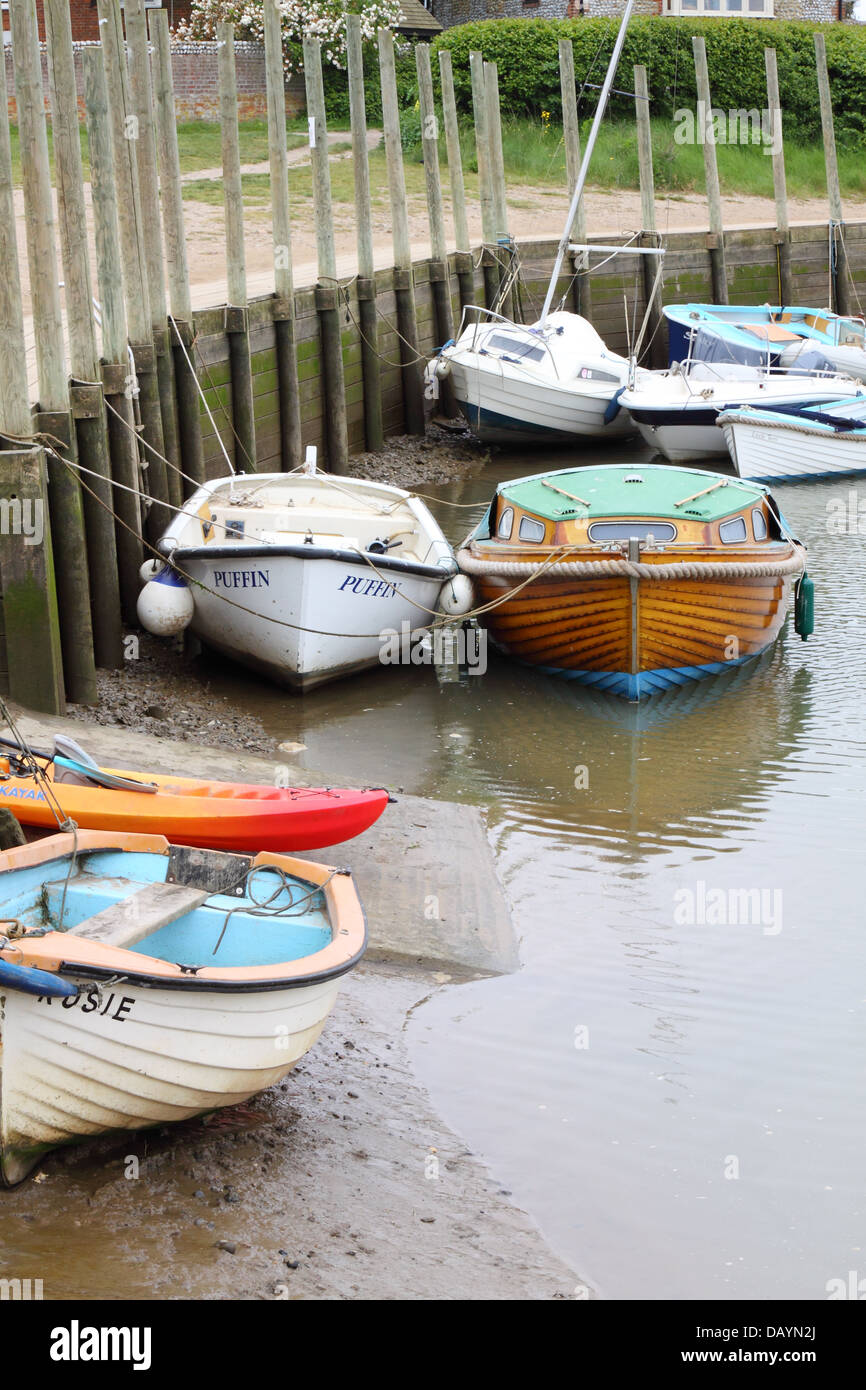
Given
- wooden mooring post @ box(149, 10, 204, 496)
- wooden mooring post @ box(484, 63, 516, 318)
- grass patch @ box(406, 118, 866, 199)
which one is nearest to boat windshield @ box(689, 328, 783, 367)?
wooden mooring post @ box(484, 63, 516, 318)

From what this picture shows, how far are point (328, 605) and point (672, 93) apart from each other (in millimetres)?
27924

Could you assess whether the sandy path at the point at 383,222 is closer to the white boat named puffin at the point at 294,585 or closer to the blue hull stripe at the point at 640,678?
the white boat named puffin at the point at 294,585

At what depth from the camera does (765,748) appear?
414 inches

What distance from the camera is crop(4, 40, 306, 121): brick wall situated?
3359 cm

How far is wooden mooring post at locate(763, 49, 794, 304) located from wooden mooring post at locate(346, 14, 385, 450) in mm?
10576

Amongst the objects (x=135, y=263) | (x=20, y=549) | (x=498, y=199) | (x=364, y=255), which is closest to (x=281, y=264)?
(x=364, y=255)

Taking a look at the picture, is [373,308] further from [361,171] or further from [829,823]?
[829,823]

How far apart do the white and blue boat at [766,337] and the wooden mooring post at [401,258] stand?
449 centimetres

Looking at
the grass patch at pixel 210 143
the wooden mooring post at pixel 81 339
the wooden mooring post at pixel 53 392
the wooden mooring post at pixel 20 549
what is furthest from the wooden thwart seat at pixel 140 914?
the grass patch at pixel 210 143

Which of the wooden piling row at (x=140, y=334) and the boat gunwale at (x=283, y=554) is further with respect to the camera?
the boat gunwale at (x=283, y=554)

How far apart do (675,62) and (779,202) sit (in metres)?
9.83

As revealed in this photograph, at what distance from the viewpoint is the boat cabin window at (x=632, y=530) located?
11523 mm

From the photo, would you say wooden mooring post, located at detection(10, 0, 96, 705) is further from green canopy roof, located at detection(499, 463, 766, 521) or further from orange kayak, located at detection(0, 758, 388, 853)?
green canopy roof, located at detection(499, 463, 766, 521)

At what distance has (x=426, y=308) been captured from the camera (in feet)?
68.2
